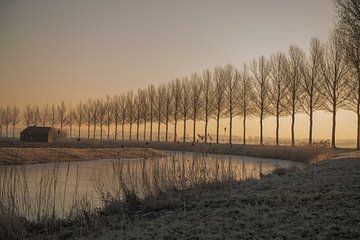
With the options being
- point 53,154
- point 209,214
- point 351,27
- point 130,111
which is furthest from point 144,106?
point 209,214

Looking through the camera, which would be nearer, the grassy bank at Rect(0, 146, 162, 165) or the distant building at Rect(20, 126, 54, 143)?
the grassy bank at Rect(0, 146, 162, 165)

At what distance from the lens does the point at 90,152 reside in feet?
106

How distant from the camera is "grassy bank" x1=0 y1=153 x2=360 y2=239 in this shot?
5969 millimetres

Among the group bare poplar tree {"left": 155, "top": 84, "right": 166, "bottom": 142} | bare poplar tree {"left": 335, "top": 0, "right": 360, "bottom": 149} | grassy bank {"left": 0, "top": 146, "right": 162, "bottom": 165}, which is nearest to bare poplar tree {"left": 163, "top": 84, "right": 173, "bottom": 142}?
bare poplar tree {"left": 155, "top": 84, "right": 166, "bottom": 142}

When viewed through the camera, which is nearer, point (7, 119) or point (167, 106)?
point (167, 106)

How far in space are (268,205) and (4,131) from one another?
273 feet

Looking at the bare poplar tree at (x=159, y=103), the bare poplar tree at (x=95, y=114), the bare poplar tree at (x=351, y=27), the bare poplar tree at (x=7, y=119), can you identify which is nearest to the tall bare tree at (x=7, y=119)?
the bare poplar tree at (x=7, y=119)

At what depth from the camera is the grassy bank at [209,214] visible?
19.6 feet

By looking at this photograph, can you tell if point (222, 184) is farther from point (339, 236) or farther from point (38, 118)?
point (38, 118)

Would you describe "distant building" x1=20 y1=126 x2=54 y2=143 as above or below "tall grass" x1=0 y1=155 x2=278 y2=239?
above

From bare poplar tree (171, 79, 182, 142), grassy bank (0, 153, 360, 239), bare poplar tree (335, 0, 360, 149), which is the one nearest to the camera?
grassy bank (0, 153, 360, 239)

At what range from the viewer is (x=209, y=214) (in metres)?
7.42

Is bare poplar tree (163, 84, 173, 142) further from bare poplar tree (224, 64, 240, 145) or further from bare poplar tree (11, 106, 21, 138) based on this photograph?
bare poplar tree (11, 106, 21, 138)

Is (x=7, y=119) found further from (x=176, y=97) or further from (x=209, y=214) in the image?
(x=209, y=214)
